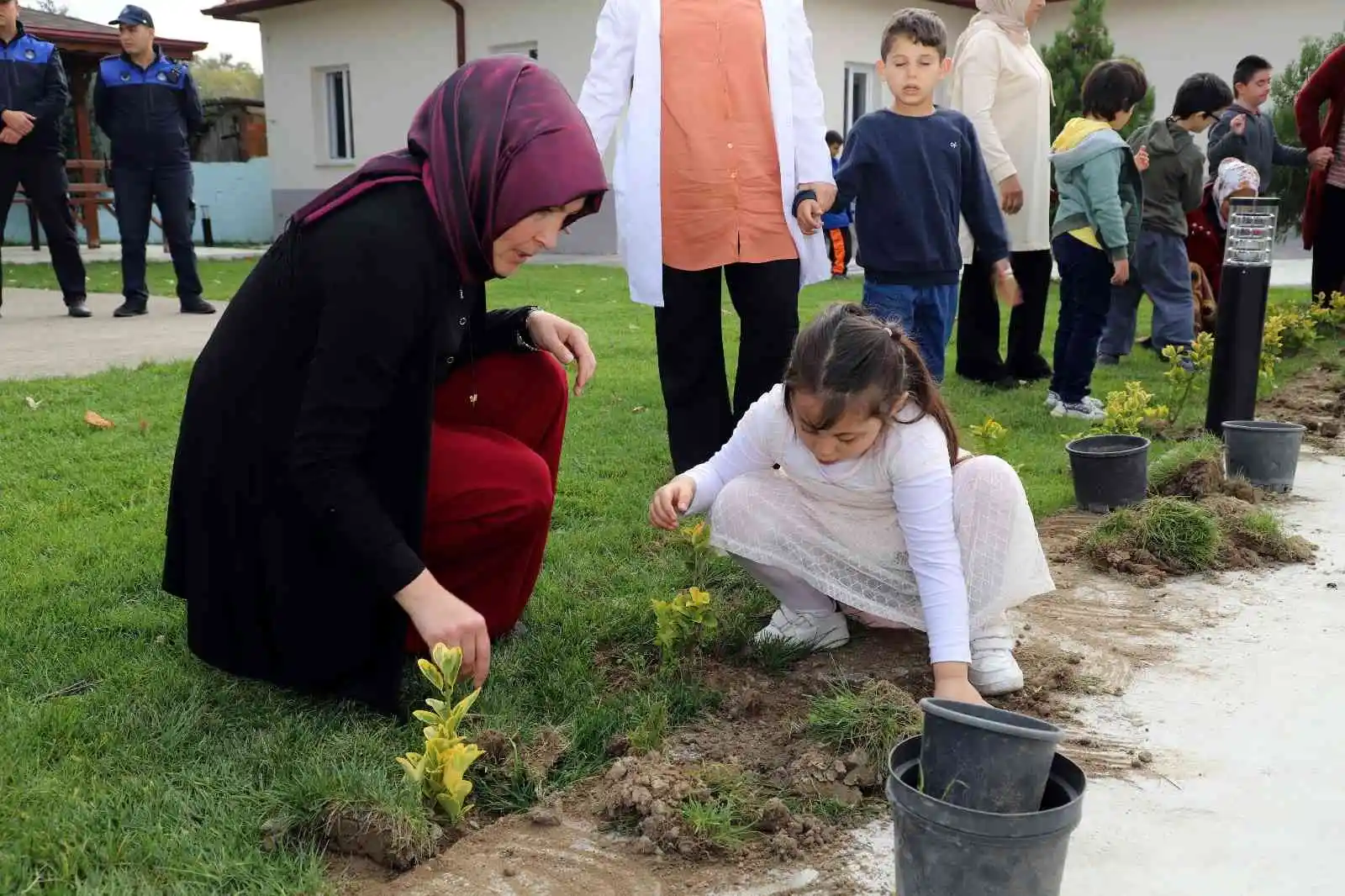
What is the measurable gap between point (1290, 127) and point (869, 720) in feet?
44.1

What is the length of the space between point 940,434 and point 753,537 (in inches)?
20.6

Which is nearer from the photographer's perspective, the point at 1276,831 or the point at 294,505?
the point at 1276,831

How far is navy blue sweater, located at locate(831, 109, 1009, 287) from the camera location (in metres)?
5.04

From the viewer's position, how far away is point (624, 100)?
441cm

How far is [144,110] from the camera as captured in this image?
366 inches

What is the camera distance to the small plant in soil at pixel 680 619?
2.90 meters

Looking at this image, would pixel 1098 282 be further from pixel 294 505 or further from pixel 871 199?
pixel 294 505

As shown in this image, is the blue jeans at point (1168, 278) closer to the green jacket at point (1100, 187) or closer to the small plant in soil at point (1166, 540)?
the green jacket at point (1100, 187)

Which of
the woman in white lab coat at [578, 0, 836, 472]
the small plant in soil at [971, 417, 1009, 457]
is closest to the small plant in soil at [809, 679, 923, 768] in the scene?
the small plant in soil at [971, 417, 1009, 457]

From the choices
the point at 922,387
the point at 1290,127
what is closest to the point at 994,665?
the point at 922,387

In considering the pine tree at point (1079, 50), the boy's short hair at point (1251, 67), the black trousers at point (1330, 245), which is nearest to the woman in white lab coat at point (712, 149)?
the black trousers at point (1330, 245)

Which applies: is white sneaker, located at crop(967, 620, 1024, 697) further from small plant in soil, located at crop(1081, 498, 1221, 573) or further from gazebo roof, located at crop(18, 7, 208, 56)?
gazebo roof, located at crop(18, 7, 208, 56)

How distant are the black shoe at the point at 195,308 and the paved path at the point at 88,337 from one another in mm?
71

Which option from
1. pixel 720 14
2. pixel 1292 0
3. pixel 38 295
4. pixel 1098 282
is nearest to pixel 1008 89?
pixel 1098 282
